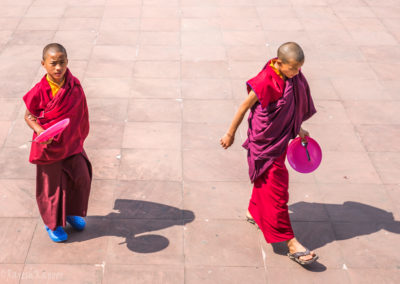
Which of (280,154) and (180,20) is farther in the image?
(180,20)

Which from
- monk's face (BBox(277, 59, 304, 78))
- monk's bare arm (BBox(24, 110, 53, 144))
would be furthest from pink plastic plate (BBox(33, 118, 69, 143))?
monk's face (BBox(277, 59, 304, 78))

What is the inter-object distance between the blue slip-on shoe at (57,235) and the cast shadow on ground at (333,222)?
185 centimetres

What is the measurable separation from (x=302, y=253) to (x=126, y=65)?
13.8ft

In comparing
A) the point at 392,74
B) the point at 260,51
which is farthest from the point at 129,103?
the point at 392,74

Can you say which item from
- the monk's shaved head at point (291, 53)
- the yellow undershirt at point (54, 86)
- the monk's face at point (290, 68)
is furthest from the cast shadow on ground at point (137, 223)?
the monk's shaved head at point (291, 53)

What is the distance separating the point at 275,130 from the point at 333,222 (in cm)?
133

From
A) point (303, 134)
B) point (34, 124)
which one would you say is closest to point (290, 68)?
point (303, 134)

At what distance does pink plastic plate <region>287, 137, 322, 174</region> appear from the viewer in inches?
182

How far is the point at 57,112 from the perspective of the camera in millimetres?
3959

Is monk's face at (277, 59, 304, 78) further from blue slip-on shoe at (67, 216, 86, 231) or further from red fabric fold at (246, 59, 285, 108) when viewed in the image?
blue slip-on shoe at (67, 216, 86, 231)

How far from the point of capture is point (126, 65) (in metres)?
7.52

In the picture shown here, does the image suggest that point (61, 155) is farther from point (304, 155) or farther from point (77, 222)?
point (304, 155)

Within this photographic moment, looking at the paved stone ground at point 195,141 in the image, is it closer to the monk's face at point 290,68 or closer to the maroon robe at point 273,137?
the maroon robe at point 273,137

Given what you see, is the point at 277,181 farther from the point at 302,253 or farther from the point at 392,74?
the point at 392,74
